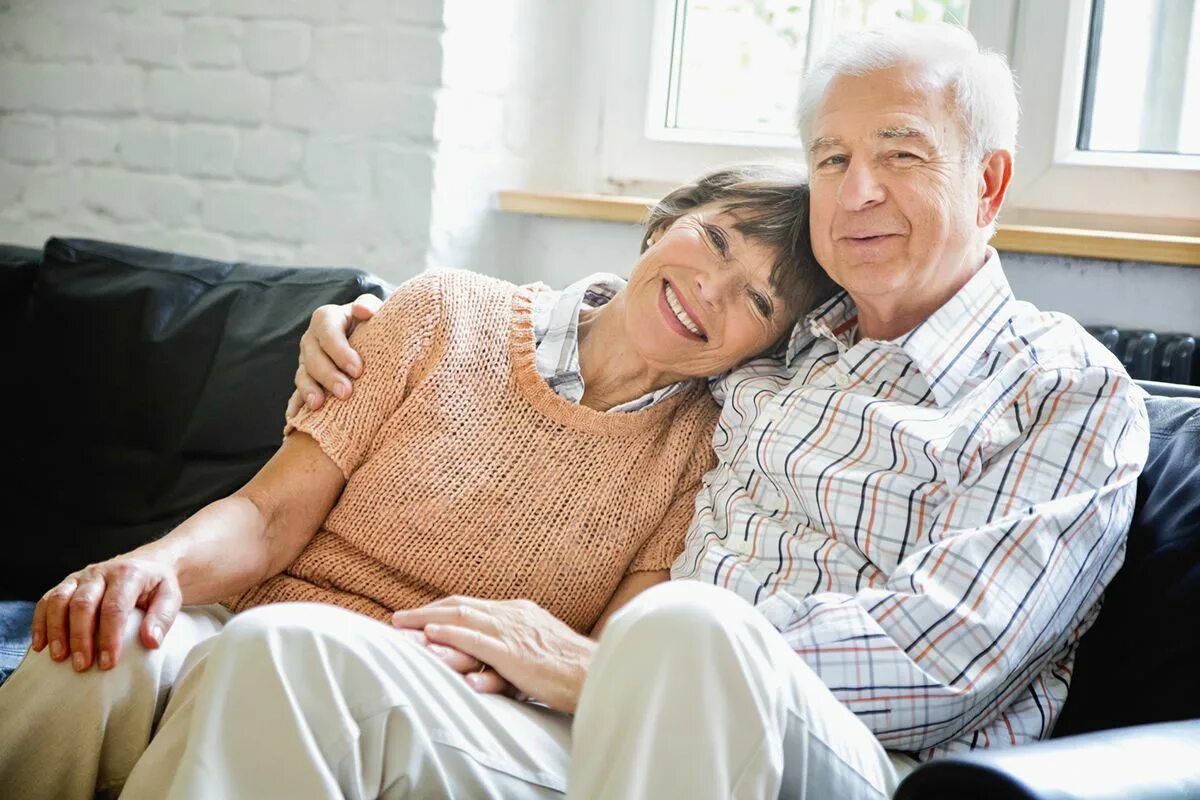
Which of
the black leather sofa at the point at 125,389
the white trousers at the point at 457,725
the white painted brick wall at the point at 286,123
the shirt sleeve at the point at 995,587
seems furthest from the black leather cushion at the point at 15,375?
the shirt sleeve at the point at 995,587

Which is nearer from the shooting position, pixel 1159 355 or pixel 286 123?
pixel 1159 355

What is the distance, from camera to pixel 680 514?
5.44 feet

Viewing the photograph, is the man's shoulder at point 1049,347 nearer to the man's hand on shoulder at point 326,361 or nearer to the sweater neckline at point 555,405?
the sweater neckline at point 555,405

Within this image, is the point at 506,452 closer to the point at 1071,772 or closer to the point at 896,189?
the point at 896,189

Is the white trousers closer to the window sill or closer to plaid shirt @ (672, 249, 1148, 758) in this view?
plaid shirt @ (672, 249, 1148, 758)

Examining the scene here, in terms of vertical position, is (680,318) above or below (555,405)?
above

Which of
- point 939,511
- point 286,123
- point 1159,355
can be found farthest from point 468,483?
point 286,123

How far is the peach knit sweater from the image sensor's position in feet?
5.15

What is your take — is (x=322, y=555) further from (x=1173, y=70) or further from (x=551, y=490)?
(x=1173, y=70)

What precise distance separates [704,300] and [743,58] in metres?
1.14

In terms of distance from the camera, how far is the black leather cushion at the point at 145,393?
1879 millimetres

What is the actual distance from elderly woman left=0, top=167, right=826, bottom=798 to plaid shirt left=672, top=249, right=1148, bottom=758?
3.2 inches

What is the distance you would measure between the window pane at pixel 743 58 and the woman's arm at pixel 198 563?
4.44ft

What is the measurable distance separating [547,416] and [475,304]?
175mm
